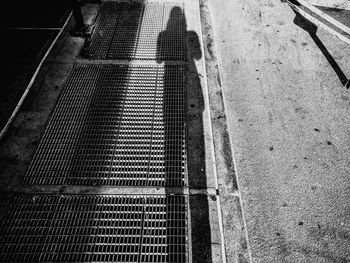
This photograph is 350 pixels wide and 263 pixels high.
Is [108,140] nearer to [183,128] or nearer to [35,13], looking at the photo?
[183,128]

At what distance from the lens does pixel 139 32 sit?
5.34m

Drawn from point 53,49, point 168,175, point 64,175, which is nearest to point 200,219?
point 168,175

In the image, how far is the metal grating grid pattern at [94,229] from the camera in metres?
2.74

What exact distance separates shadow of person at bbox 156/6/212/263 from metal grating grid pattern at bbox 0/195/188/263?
0.07 metres

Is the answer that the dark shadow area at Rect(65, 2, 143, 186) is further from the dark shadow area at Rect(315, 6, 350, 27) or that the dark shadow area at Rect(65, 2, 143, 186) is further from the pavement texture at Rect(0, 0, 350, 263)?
the dark shadow area at Rect(315, 6, 350, 27)

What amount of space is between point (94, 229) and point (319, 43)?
18.3 ft

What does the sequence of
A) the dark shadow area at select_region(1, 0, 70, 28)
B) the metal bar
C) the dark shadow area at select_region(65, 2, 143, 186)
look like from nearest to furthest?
the dark shadow area at select_region(65, 2, 143, 186)
the metal bar
the dark shadow area at select_region(1, 0, 70, 28)

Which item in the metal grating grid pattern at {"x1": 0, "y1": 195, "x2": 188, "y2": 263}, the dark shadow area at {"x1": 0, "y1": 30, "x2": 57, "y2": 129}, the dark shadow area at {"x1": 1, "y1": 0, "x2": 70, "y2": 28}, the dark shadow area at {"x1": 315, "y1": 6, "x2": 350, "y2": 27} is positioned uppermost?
the dark shadow area at {"x1": 315, "y1": 6, "x2": 350, "y2": 27}

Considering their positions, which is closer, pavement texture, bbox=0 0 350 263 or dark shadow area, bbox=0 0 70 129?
pavement texture, bbox=0 0 350 263

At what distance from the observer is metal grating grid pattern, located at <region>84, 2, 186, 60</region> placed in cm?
491

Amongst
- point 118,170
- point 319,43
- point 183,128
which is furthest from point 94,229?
point 319,43

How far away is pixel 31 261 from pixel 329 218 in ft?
11.4

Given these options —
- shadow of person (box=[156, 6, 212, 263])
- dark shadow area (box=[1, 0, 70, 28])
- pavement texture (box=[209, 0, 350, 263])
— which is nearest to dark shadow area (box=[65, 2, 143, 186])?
shadow of person (box=[156, 6, 212, 263])

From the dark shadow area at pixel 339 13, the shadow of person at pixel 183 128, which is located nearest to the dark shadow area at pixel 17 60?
the shadow of person at pixel 183 128
